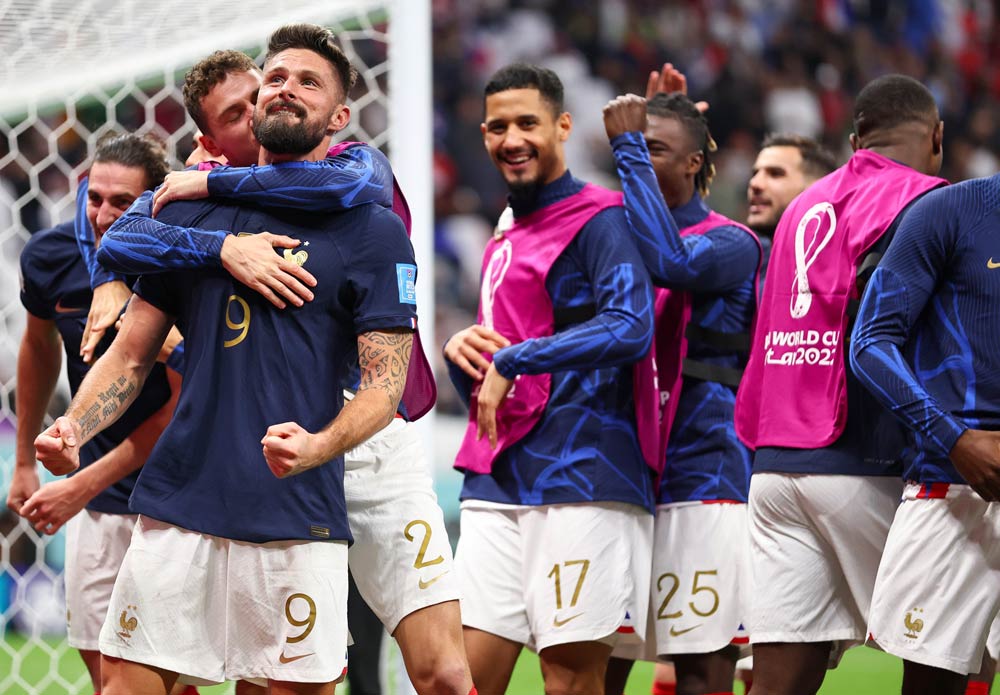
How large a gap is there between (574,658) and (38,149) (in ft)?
23.9

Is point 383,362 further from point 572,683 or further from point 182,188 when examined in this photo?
point 572,683

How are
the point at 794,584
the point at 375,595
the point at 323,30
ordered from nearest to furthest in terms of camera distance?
the point at 323,30 → the point at 375,595 → the point at 794,584

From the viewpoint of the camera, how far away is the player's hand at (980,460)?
9.49ft

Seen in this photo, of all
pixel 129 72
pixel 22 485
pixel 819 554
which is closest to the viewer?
pixel 819 554

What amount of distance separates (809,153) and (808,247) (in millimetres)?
1526

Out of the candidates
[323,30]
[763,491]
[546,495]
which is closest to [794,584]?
[763,491]

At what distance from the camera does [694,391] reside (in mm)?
3986

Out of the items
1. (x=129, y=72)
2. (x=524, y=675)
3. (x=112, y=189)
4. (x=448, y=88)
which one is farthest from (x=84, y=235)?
(x=448, y=88)

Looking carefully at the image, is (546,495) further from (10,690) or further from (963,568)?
(10,690)

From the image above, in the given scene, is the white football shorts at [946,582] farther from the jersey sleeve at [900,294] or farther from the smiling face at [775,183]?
the smiling face at [775,183]

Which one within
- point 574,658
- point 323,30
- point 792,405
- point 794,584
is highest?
point 323,30

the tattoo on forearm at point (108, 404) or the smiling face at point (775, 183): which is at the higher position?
the smiling face at point (775, 183)

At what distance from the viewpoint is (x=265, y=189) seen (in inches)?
107

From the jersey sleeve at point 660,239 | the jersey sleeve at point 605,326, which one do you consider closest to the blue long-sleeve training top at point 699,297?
the jersey sleeve at point 660,239
